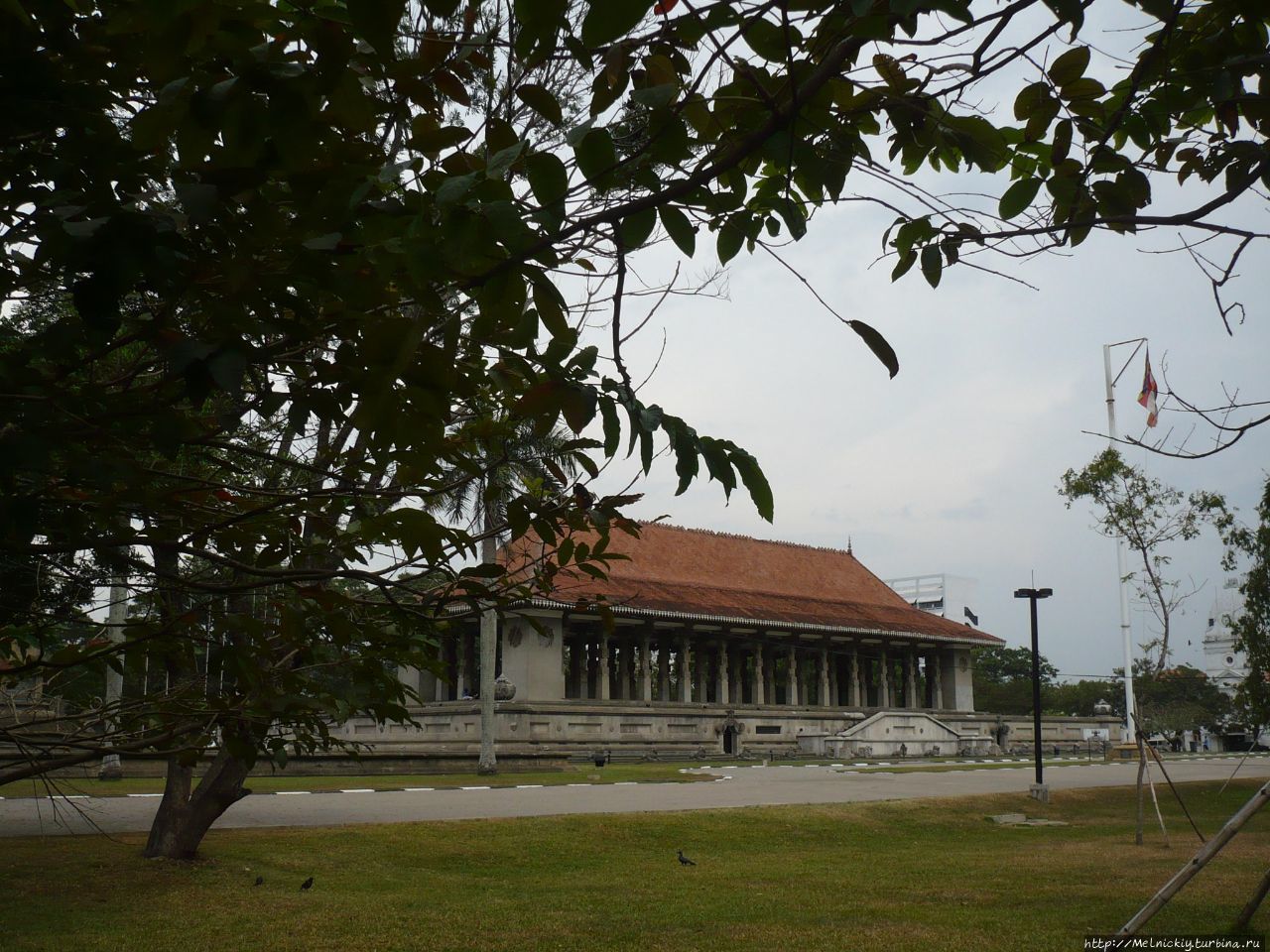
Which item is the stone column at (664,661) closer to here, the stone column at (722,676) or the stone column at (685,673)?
the stone column at (685,673)

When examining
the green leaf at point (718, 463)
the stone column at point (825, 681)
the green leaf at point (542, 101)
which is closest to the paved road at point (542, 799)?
the green leaf at point (718, 463)

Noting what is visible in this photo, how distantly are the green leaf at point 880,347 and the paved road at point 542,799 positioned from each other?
7836 millimetres

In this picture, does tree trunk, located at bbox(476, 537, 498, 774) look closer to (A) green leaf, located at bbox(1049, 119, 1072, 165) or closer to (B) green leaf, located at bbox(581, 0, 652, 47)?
(A) green leaf, located at bbox(1049, 119, 1072, 165)

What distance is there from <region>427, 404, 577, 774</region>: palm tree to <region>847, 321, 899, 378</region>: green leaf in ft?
2.07

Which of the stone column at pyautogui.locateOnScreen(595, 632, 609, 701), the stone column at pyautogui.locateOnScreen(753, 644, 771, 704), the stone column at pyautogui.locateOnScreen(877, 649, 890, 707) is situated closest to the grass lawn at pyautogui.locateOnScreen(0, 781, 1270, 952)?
the stone column at pyautogui.locateOnScreen(595, 632, 609, 701)

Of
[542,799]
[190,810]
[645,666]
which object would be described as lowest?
[542,799]

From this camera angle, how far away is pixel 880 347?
2074 millimetres

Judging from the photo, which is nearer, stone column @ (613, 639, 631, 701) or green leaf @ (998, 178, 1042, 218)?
green leaf @ (998, 178, 1042, 218)

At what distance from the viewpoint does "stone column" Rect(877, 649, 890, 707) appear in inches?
1681

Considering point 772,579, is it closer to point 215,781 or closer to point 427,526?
point 215,781

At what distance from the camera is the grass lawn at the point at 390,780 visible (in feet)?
53.4

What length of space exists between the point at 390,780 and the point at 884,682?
91.9ft

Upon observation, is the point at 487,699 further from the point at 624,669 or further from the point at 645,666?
the point at 624,669

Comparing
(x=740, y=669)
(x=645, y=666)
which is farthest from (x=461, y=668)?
(x=740, y=669)
